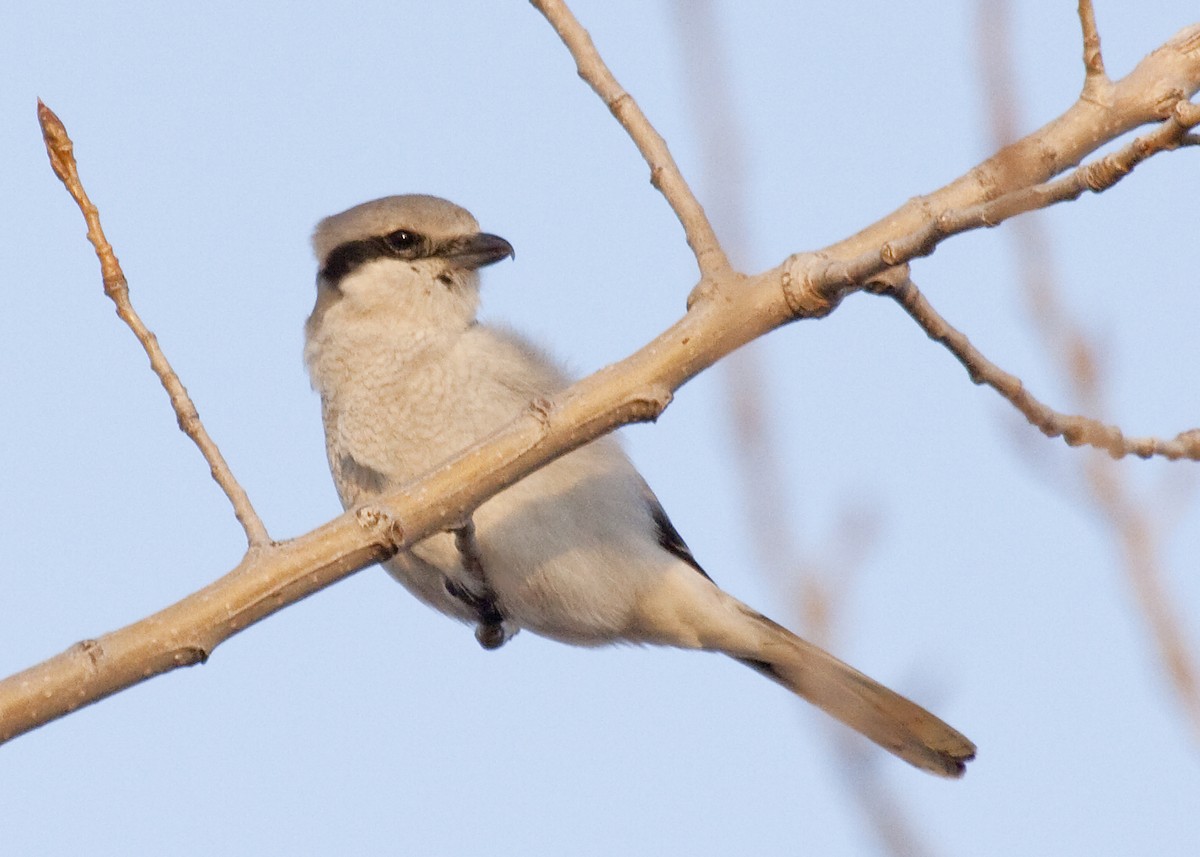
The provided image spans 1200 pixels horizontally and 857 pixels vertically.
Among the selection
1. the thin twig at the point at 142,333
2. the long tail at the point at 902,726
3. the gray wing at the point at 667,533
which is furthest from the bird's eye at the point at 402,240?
the thin twig at the point at 142,333

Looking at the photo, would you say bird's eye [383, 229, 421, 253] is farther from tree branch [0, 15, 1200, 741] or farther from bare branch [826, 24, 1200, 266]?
bare branch [826, 24, 1200, 266]

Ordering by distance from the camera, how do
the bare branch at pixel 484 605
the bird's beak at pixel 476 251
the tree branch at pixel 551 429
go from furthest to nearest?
the bird's beak at pixel 476 251
the bare branch at pixel 484 605
the tree branch at pixel 551 429

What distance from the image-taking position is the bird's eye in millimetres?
4363

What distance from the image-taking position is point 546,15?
239 cm

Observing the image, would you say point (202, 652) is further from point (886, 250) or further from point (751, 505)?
point (751, 505)

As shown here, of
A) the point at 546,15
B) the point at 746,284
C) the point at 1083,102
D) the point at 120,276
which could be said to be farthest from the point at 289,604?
the point at 1083,102

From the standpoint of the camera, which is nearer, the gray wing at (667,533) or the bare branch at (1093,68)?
the bare branch at (1093,68)

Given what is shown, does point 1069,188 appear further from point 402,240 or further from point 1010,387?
point 402,240

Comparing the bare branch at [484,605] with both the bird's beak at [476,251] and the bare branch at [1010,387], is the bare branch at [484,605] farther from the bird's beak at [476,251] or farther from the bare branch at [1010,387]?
the bare branch at [1010,387]

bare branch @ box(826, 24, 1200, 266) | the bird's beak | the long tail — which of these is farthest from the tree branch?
the bird's beak

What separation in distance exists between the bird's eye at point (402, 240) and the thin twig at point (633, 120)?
6.58ft

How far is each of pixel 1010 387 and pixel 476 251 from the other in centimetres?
224

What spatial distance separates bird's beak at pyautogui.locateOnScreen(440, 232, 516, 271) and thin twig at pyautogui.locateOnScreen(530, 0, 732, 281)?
6.22 feet

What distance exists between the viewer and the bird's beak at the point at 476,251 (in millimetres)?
4297
